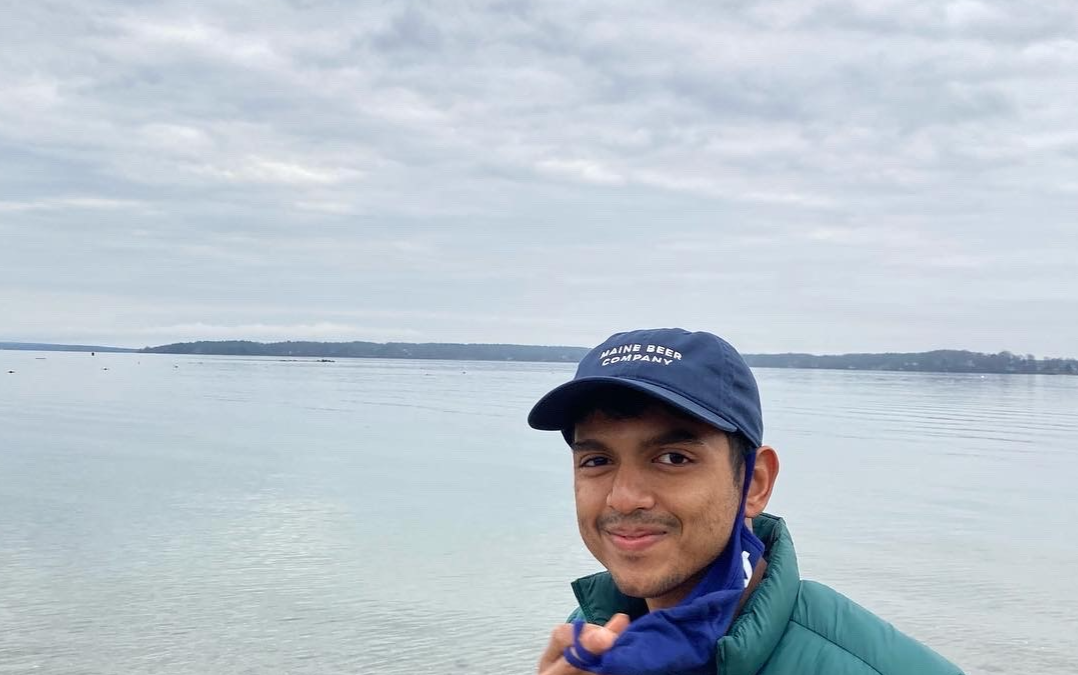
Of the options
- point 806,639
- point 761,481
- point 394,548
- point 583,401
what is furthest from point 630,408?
point 394,548

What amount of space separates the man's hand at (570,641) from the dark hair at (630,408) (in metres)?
0.43

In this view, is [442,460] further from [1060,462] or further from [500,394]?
[500,394]

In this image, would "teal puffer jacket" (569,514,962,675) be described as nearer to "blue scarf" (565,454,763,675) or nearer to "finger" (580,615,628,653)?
"blue scarf" (565,454,763,675)

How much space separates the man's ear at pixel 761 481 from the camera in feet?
7.39

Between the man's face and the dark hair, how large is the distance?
12 millimetres

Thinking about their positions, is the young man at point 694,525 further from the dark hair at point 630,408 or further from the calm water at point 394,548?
the calm water at point 394,548

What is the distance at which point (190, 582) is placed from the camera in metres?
13.2

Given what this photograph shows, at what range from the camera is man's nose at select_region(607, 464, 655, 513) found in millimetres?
2117

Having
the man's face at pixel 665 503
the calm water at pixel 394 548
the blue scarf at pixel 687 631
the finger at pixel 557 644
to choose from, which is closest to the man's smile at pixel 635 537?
the man's face at pixel 665 503

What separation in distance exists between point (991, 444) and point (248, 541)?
30511 mm

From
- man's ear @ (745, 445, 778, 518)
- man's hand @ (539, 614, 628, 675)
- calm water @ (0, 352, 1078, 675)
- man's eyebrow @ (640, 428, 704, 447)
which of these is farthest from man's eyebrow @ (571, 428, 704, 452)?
calm water @ (0, 352, 1078, 675)

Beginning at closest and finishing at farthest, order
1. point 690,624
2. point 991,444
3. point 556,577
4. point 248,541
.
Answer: point 690,624 → point 556,577 → point 248,541 → point 991,444

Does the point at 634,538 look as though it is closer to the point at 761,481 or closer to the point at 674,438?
the point at 674,438

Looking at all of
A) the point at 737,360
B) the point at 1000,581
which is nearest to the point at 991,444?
the point at 1000,581
